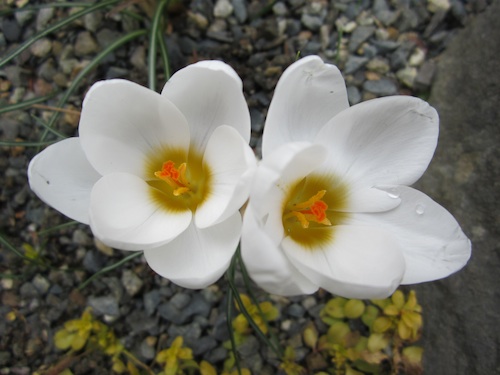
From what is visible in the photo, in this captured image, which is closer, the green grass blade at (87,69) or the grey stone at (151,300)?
the green grass blade at (87,69)

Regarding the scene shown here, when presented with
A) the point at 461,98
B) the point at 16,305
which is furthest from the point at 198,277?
the point at 461,98

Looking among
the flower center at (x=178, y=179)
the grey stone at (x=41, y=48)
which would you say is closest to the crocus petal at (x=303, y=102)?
the flower center at (x=178, y=179)

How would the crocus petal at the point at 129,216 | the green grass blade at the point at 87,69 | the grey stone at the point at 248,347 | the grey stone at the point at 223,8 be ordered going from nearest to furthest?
the crocus petal at the point at 129,216, the green grass blade at the point at 87,69, the grey stone at the point at 248,347, the grey stone at the point at 223,8

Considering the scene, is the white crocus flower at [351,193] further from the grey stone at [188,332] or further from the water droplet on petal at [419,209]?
the grey stone at [188,332]

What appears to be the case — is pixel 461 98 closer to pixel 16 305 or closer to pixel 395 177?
pixel 395 177

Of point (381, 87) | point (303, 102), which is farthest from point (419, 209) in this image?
point (381, 87)

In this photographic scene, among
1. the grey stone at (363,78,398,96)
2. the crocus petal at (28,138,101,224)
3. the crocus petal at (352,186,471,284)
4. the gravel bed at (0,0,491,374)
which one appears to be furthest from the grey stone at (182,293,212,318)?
the grey stone at (363,78,398,96)

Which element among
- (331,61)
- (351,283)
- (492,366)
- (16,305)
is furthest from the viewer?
(331,61)
